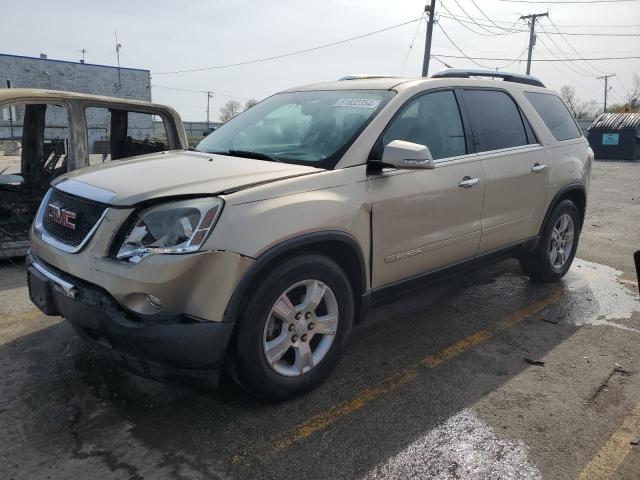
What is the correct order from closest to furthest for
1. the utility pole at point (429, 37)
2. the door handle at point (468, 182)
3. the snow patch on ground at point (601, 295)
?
the door handle at point (468, 182)
the snow patch on ground at point (601, 295)
the utility pole at point (429, 37)

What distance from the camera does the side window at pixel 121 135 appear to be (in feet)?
20.7

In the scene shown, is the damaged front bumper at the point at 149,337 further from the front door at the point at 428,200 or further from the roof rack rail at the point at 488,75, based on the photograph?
the roof rack rail at the point at 488,75

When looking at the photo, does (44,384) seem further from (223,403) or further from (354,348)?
(354,348)

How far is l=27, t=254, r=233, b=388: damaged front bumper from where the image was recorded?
8.52ft

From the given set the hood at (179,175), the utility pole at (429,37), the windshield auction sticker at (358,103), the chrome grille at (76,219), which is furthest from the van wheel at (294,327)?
the utility pole at (429,37)

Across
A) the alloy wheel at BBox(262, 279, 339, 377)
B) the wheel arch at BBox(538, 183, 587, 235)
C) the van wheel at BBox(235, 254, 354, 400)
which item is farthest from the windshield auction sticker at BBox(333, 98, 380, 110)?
the wheel arch at BBox(538, 183, 587, 235)

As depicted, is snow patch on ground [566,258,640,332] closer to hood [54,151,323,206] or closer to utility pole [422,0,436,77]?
hood [54,151,323,206]

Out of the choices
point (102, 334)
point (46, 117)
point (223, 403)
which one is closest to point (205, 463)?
point (223, 403)

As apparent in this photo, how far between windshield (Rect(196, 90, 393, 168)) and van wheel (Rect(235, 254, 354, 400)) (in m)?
0.71

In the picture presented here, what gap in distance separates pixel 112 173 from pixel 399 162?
5.54 ft

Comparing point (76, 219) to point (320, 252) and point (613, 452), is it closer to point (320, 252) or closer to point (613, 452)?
point (320, 252)

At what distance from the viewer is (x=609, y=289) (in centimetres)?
545

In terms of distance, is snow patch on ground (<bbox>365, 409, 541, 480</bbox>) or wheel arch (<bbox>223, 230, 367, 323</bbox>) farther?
wheel arch (<bbox>223, 230, 367, 323</bbox>)

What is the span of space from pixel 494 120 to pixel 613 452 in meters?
2.69
